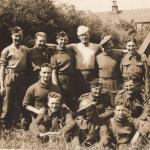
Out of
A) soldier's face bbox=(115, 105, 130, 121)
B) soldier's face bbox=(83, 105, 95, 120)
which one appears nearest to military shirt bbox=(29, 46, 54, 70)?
soldier's face bbox=(83, 105, 95, 120)

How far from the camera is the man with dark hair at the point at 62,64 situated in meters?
8.72

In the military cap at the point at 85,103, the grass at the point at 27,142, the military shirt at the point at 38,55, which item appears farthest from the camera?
the military shirt at the point at 38,55

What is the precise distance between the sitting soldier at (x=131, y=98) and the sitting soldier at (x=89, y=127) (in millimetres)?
812

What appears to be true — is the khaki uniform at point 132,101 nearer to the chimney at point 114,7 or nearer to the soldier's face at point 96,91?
the soldier's face at point 96,91

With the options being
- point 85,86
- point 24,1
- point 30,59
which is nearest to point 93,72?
point 85,86

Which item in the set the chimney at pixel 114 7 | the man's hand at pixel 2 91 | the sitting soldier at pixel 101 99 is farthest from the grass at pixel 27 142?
the chimney at pixel 114 7

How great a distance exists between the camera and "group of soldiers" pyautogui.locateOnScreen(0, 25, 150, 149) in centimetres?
766

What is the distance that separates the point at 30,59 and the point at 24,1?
16.5 feet

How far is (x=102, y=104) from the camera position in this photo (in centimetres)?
841

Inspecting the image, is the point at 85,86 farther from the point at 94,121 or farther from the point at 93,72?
the point at 94,121

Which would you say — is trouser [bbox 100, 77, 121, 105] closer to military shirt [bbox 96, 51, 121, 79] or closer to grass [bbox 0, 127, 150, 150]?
military shirt [bbox 96, 51, 121, 79]

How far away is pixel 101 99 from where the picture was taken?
8438 mm

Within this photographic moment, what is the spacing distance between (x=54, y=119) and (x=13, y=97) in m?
1.47

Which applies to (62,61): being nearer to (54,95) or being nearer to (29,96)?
(29,96)
